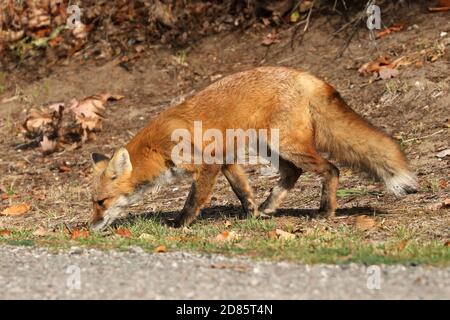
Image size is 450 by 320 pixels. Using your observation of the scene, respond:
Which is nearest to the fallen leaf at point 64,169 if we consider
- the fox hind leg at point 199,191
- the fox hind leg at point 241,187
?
Answer: the fox hind leg at point 241,187

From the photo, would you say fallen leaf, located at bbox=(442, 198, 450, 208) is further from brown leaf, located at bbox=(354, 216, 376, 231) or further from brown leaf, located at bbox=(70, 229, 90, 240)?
brown leaf, located at bbox=(70, 229, 90, 240)

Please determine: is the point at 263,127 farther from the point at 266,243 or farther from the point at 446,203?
the point at 446,203

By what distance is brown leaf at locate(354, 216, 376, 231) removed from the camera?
795 cm

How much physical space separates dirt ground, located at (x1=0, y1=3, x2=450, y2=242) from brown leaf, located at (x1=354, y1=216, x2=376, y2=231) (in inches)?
6.6

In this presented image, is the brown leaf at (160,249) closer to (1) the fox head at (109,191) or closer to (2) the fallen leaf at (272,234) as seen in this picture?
(2) the fallen leaf at (272,234)

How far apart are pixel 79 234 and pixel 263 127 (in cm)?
221

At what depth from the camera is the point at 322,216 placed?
338 inches

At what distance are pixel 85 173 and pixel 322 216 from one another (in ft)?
15.3

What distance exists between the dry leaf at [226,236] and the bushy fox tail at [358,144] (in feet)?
5.07

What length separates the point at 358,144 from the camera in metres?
8.38

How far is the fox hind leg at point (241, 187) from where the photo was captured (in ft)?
29.5

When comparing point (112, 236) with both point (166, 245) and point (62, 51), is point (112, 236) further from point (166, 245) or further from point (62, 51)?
point (62, 51)
